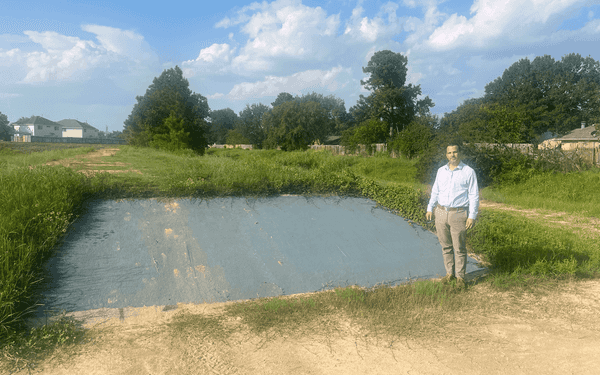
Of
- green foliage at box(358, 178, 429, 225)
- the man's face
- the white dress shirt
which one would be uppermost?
the man's face

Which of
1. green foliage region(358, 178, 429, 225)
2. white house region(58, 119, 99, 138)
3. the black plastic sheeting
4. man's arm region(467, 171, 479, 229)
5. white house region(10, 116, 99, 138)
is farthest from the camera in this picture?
white house region(58, 119, 99, 138)

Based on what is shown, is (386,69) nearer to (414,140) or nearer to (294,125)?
(294,125)

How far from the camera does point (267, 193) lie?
6617mm

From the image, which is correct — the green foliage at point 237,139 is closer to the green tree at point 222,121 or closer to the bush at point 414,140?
the green tree at point 222,121

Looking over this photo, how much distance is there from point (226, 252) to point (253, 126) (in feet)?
189

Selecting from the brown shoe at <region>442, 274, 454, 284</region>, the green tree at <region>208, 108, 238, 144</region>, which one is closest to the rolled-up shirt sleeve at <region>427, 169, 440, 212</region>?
the brown shoe at <region>442, 274, 454, 284</region>

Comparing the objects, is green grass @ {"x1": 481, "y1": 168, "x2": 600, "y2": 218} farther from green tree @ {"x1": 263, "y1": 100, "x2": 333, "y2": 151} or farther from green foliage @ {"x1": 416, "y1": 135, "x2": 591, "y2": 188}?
green tree @ {"x1": 263, "y1": 100, "x2": 333, "y2": 151}

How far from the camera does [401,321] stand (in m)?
3.95

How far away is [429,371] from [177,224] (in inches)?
155

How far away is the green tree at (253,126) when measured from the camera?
57438 mm

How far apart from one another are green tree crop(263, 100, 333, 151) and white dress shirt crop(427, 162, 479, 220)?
133ft

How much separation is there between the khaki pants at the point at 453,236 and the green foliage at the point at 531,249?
1181 millimetres

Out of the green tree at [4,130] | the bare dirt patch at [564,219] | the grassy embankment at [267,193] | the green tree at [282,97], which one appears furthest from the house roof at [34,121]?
the bare dirt patch at [564,219]

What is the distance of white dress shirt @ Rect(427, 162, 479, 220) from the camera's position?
464cm
